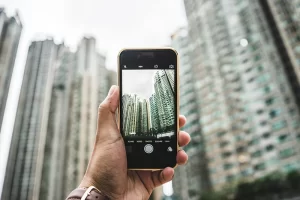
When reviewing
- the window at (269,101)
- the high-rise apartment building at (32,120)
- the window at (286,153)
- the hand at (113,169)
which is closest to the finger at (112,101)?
the hand at (113,169)

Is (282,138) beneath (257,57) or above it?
beneath

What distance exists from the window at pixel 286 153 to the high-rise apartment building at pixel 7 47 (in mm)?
14619

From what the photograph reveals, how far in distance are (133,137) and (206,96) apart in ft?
62.2

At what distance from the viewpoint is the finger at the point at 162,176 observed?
840 mm

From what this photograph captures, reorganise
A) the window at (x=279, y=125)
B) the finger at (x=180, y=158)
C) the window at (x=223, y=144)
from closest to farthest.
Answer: the finger at (x=180, y=158) < the window at (x=279, y=125) < the window at (x=223, y=144)

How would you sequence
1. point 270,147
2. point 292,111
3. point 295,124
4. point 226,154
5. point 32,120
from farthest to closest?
point 32,120
point 226,154
point 270,147
point 292,111
point 295,124

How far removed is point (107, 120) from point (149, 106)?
0.17 metres

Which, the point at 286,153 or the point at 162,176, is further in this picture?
the point at 286,153

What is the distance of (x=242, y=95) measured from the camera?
17391 mm

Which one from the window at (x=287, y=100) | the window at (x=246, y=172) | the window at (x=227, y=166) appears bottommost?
the window at (x=246, y=172)

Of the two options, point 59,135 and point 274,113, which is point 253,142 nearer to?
point 274,113

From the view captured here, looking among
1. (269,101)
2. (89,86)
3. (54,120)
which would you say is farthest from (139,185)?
(89,86)

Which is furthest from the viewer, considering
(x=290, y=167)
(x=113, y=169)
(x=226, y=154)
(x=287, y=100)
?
(x=226, y=154)

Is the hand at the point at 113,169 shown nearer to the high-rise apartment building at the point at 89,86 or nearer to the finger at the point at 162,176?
the finger at the point at 162,176
